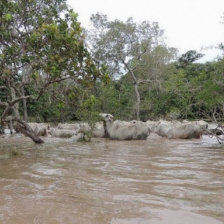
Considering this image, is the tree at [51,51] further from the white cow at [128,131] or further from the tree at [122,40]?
the tree at [122,40]

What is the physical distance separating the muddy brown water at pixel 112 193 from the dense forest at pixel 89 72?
3.14 meters

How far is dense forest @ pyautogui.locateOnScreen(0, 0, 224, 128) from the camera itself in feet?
28.1

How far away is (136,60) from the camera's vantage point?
92.3 ft

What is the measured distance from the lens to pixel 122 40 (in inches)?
1062

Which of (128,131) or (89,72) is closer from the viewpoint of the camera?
(89,72)

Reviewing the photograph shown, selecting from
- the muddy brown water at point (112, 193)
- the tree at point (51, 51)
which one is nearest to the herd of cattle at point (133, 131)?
the tree at point (51, 51)

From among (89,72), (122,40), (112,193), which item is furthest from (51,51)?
(122,40)

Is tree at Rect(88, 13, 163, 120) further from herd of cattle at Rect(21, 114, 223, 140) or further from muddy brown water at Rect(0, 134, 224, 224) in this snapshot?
muddy brown water at Rect(0, 134, 224, 224)

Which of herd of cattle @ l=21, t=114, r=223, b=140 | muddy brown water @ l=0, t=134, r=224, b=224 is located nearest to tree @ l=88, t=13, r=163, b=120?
herd of cattle @ l=21, t=114, r=223, b=140

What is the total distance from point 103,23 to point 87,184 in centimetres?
2470

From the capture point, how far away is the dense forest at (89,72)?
337 inches

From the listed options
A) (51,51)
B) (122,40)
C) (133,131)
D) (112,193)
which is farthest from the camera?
(122,40)

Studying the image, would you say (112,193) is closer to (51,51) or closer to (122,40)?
(51,51)

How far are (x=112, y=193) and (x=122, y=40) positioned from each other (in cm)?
2393
